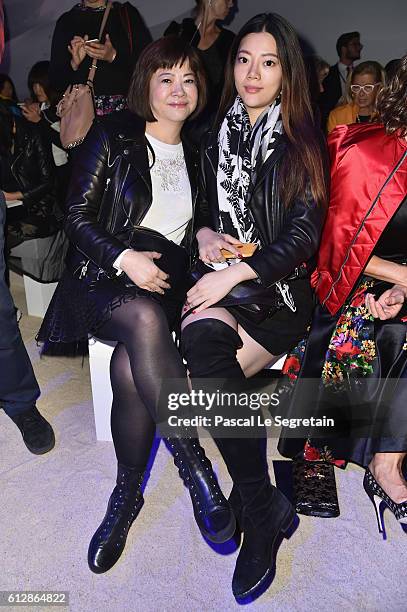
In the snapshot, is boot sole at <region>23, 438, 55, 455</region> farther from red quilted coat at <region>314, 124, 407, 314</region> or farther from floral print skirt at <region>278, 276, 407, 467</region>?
red quilted coat at <region>314, 124, 407, 314</region>

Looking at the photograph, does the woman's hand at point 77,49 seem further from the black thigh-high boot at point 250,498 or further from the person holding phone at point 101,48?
the black thigh-high boot at point 250,498

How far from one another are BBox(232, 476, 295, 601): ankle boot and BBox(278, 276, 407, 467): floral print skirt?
0.41 m

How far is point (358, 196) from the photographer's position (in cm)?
169

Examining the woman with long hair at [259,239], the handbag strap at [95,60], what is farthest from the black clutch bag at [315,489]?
the handbag strap at [95,60]

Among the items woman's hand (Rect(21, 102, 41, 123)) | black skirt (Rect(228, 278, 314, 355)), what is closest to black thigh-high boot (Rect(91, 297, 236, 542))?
black skirt (Rect(228, 278, 314, 355))

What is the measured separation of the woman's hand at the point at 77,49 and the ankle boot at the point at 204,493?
1793 millimetres

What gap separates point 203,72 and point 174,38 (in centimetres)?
14

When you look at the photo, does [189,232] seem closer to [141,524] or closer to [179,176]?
[179,176]

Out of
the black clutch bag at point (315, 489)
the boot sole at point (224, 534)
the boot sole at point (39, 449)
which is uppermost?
the boot sole at point (224, 534)

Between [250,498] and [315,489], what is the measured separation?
46 centimetres

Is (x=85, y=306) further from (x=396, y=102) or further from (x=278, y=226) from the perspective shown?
(x=396, y=102)

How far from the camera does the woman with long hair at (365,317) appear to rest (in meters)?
1.69

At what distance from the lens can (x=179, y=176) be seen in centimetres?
186

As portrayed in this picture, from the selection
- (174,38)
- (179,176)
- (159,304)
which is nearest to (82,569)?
(159,304)
